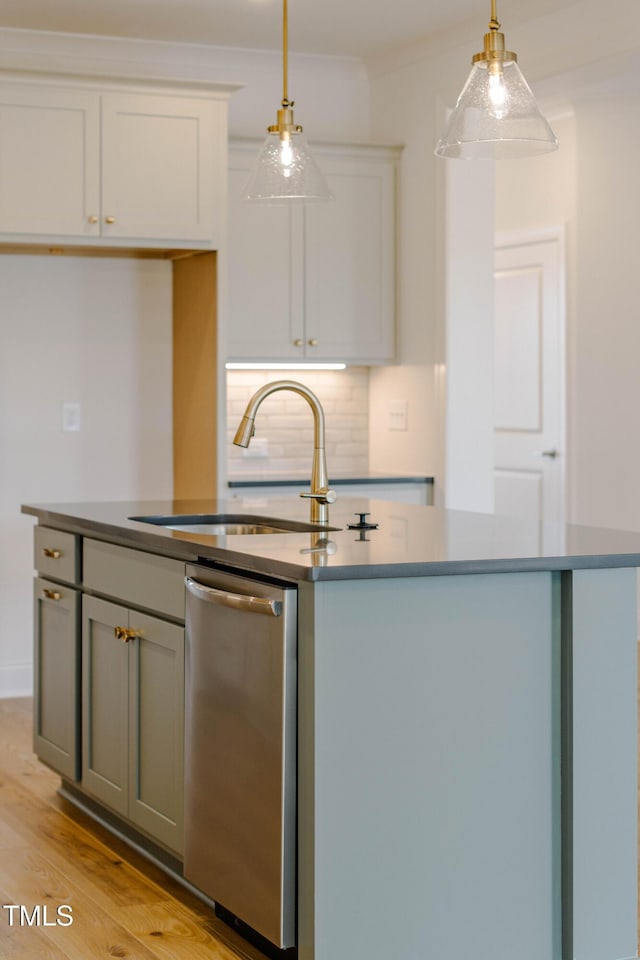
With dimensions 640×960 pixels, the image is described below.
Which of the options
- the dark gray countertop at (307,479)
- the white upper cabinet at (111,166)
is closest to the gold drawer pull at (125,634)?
the dark gray countertop at (307,479)

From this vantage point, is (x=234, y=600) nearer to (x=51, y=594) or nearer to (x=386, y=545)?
(x=386, y=545)

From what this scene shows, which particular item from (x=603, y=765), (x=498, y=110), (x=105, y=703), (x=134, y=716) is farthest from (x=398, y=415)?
(x=603, y=765)

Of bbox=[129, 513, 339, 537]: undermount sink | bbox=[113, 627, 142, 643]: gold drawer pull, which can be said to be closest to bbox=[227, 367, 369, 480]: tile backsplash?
bbox=[129, 513, 339, 537]: undermount sink

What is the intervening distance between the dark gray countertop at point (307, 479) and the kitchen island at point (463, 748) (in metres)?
2.35

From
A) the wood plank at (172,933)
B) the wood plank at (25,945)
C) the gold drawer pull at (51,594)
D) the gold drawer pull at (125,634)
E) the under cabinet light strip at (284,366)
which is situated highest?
the under cabinet light strip at (284,366)

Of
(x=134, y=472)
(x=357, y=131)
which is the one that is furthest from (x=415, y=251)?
(x=134, y=472)

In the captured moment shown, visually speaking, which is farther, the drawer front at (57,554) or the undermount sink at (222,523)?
the drawer front at (57,554)

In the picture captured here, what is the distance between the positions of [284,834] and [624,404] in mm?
4379

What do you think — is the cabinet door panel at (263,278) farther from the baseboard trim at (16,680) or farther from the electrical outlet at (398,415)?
the baseboard trim at (16,680)

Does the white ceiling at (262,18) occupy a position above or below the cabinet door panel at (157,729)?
above

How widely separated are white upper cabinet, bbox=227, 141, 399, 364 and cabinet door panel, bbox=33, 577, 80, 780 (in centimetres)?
170

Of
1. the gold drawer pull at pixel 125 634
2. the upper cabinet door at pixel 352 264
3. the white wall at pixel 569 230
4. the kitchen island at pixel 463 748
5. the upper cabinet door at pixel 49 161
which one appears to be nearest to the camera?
the kitchen island at pixel 463 748

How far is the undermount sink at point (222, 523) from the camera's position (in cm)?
340

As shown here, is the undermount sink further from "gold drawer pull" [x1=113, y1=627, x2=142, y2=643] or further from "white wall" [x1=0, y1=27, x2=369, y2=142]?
"white wall" [x1=0, y1=27, x2=369, y2=142]
